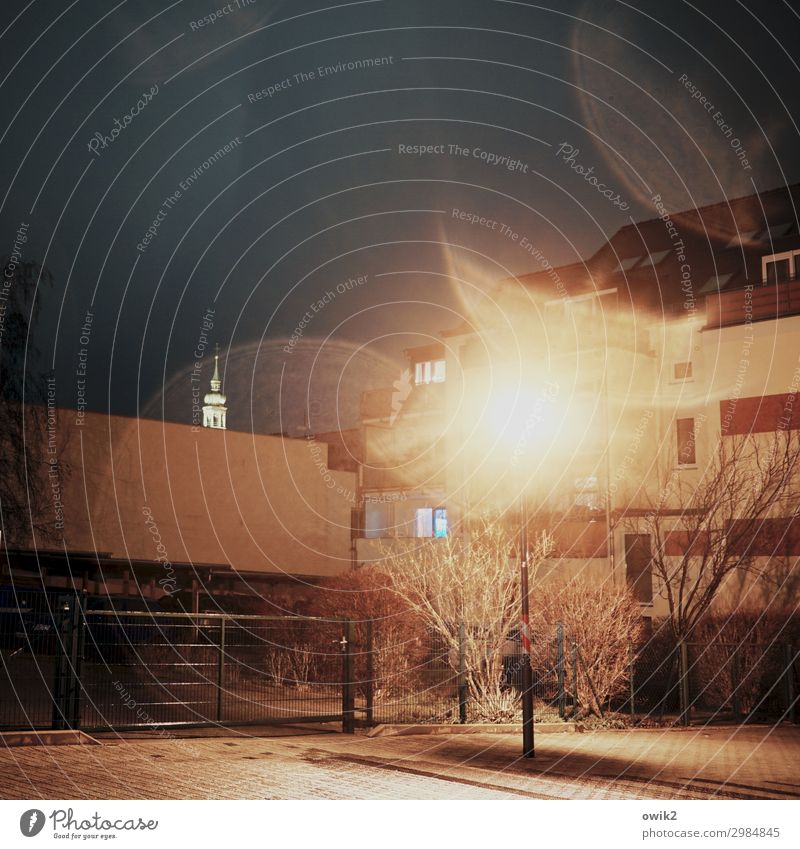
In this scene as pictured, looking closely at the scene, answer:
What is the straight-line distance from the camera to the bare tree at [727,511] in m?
25.3

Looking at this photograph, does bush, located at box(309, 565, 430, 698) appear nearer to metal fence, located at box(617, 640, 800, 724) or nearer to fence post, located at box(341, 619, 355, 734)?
fence post, located at box(341, 619, 355, 734)

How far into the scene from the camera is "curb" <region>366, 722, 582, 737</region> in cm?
1709

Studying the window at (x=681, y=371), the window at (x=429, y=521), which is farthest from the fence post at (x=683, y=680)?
the window at (x=429, y=521)

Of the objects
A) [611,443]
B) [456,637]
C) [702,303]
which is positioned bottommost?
[456,637]

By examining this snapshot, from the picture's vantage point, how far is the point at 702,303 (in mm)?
31859

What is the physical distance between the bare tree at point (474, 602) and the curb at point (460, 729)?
76cm

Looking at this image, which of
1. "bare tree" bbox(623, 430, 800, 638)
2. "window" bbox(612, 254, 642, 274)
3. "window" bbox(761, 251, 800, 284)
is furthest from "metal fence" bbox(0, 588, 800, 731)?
"window" bbox(612, 254, 642, 274)

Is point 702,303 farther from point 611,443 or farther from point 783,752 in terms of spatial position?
point 783,752

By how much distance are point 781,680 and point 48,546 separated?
874 inches

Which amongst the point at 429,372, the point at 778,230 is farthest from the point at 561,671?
the point at 429,372

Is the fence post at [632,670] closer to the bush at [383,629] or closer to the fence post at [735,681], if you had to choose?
the fence post at [735,681]

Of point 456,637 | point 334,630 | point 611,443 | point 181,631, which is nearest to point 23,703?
point 181,631

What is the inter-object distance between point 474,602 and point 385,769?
23.8 feet

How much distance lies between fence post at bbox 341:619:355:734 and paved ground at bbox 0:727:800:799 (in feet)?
1.63
